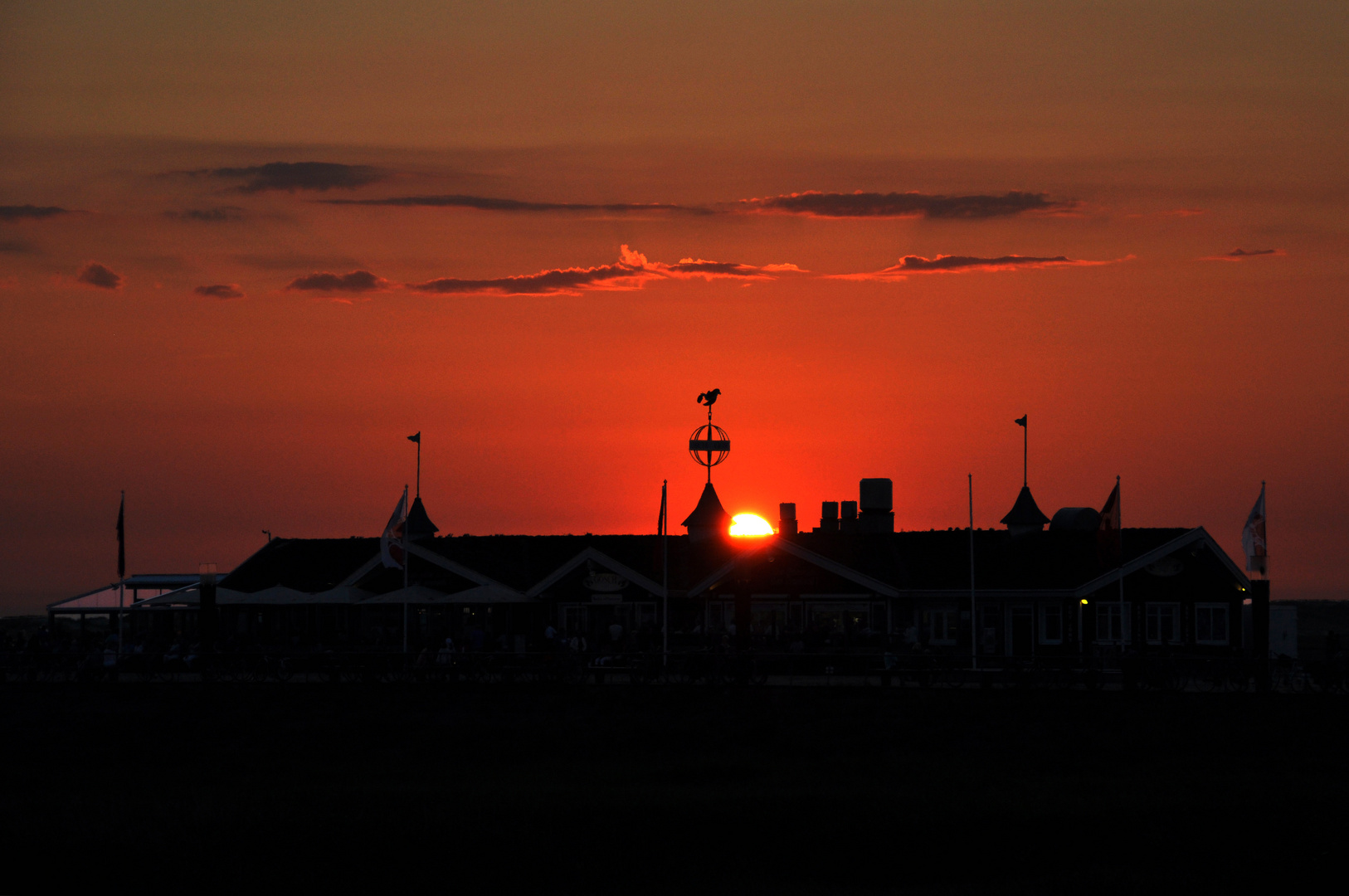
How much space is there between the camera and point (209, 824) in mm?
23734

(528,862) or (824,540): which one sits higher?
(824,540)

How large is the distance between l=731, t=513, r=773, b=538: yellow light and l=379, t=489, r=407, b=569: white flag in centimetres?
1433

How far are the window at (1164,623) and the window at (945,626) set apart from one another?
21.9ft

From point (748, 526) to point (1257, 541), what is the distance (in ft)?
80.4

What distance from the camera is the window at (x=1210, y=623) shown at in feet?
191

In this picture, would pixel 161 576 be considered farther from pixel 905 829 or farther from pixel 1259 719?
pixel 905 829

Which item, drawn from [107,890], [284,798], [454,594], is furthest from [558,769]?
[454,594]

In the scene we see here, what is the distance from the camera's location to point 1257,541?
160 ft

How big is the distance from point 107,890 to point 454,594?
126 feet

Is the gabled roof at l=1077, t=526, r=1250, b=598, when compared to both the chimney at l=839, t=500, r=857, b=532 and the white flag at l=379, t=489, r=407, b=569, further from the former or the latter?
the white flag at l=379, t=489, r=407, b=569

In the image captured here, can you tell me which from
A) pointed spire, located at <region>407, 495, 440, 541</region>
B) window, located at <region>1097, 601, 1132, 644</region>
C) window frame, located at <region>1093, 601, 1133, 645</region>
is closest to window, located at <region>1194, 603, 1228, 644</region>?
window frame, located at <region>1093, 601, 1133, 645</region>

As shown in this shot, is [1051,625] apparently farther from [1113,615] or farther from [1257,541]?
[1257,541]

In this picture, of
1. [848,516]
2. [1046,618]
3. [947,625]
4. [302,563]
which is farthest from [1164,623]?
[302,563]

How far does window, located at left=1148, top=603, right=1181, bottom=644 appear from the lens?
5844 centimetres
